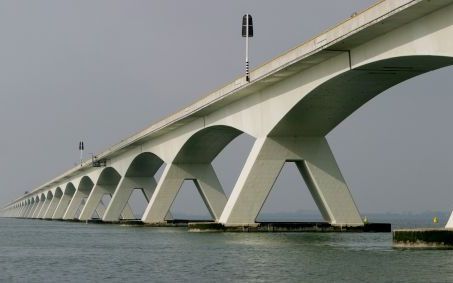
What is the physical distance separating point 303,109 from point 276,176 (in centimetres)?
611

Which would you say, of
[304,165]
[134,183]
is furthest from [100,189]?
[304,165]

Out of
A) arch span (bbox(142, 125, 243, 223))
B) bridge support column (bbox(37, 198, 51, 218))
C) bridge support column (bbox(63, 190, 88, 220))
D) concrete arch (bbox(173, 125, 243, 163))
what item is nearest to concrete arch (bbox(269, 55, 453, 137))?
concrete arch (bbox(173, 125, 243, 163))

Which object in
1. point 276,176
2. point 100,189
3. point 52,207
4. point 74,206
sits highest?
point 100,189

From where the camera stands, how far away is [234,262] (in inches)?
1298

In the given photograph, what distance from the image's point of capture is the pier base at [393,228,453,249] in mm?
32812

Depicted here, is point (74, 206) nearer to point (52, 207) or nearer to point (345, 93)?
point (52, 207)

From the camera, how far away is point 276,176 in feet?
174

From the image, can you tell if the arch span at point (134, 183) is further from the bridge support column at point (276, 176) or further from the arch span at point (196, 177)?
the bridge support column at point (276, 176)

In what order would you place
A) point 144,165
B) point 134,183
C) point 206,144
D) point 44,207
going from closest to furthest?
point 206,144
point 144,165
point 134,183
point 44,207

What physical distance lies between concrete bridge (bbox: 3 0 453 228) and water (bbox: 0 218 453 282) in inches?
241

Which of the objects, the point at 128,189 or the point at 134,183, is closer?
the point at 128,189

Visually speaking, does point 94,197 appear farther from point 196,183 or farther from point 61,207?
point 61,207

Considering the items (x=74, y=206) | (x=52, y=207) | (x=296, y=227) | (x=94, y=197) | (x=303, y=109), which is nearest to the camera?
(x=303, y=109)

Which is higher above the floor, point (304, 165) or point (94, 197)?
point (94, 197)
